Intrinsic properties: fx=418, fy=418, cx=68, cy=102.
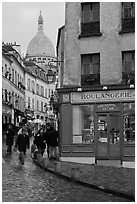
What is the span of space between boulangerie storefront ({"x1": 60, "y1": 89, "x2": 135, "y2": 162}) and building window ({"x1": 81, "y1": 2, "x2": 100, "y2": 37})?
9.94 feet

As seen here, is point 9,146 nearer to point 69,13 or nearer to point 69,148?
point 69,148

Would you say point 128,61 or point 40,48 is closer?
point 128,61

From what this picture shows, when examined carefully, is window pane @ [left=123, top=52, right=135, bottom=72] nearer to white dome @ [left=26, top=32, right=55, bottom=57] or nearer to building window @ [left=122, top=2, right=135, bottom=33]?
building window @ [left=122, top=2, right=135, bottom=33]

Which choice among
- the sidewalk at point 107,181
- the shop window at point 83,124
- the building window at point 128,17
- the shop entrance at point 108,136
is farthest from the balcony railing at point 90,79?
the sidewalk at point 107,181

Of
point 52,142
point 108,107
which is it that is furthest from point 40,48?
point 108,107

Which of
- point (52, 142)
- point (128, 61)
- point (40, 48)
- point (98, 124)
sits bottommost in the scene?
point (52, 142)

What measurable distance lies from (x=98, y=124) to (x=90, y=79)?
85.8 inches

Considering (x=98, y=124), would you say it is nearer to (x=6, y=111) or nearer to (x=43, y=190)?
(x=43, y=190)

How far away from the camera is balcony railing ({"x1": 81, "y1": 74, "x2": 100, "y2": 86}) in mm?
19786

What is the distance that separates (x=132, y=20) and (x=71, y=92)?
4.40 meters

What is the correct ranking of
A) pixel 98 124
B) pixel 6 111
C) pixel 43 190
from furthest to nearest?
1. pixel 6 111
2. pixel 98 124
3. pixel 43 190

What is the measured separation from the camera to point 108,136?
19.2 meters

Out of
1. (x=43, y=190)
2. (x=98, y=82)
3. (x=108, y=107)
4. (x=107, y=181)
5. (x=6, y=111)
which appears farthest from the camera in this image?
(x=6, y=111)

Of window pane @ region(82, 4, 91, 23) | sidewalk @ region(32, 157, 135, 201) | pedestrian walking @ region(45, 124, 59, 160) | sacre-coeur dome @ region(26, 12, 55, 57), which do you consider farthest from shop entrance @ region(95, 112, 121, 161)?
sacre-coeur dome @ region(26, 12, 55, 57)
